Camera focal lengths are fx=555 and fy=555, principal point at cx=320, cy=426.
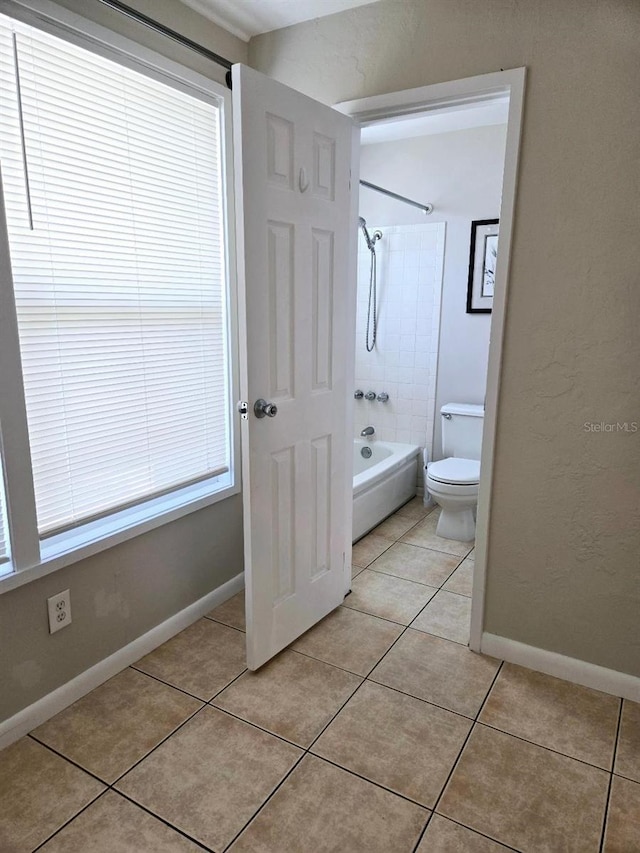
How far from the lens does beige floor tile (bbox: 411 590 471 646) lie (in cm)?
232

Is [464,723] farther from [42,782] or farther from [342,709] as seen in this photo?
[42,782]

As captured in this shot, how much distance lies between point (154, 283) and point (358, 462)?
2238 millimetres

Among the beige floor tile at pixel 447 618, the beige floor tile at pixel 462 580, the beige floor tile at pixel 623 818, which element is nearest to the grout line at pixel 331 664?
the beige floor tile at pixel 447 618

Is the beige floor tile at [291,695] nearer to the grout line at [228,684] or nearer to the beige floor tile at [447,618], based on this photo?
the grout line at [228,684]

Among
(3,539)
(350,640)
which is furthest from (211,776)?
(3,539)

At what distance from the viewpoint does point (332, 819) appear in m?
1.47

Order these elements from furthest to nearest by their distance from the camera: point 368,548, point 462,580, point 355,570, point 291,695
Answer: point 368,548, point 355,570, point 462,580, point 291,695

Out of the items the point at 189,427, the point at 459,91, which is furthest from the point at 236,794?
the point at 459,91

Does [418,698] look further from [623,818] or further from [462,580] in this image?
[462,580]

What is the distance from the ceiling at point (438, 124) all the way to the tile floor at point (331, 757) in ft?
8.89

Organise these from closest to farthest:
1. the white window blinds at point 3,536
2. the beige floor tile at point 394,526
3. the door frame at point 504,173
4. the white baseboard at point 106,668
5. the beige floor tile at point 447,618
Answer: the white window blinds at point 3,536 → the white baseboard at point 106,668 → the door frame at point 504,173 → the beige floor tile at point 447,618 → the beige floor tile at point 394,526

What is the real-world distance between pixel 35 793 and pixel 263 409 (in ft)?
4.20

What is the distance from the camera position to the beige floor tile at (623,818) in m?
1.41

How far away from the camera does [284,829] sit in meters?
1.45
